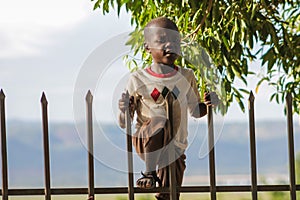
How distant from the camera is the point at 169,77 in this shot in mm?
3879

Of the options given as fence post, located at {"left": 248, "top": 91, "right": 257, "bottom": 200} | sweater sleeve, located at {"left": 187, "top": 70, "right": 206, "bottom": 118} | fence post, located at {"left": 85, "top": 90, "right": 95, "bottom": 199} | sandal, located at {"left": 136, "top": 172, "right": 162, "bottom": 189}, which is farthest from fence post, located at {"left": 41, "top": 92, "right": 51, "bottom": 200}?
fence post, located at {"left": 248, "top": 91, "right": 257, "bottom": 200}

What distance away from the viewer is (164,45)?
12.8 ft

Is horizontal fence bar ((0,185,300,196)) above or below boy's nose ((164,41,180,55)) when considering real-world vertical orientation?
below

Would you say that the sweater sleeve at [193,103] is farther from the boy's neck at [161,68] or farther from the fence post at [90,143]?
the fence post at [90,143]

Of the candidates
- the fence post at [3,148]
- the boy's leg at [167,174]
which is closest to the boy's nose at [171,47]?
the boy's leg at [167,174]

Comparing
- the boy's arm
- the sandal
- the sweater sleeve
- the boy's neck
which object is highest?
the boy's neck

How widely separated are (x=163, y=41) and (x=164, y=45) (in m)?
0.02

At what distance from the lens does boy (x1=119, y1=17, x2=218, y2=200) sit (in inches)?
150

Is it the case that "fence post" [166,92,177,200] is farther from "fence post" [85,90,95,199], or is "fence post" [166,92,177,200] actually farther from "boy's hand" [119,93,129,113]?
"fence post" [85,90,95,199]

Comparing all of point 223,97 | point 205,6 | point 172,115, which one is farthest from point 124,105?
point 205,6

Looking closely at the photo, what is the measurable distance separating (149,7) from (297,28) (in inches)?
103

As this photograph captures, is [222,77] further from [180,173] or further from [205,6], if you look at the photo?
[180,173]

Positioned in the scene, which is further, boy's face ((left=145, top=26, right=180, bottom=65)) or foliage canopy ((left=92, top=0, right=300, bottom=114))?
foliage canopy ((left=92, top=0, right=300, bottom=114))

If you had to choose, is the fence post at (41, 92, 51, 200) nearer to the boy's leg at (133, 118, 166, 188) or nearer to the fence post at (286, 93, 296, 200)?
the boy's leg at (133, 118, 166, 188)
